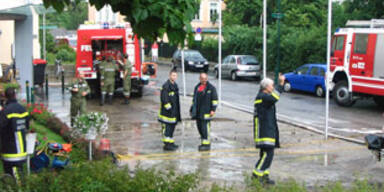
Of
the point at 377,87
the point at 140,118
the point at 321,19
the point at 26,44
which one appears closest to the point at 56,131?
the point at 140,118

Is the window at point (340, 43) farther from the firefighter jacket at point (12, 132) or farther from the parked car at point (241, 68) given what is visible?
the firefighter jacket at point (12, 132)

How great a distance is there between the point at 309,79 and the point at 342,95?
3516mm

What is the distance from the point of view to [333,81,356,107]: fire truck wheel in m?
21.2

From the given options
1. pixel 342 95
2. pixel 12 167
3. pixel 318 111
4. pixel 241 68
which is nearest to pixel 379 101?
pixel 342 95

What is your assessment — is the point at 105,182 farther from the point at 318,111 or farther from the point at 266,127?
the point at 318,111

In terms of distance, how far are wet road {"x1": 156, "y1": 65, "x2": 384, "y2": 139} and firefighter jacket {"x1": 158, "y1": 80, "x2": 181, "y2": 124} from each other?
5.10 meters

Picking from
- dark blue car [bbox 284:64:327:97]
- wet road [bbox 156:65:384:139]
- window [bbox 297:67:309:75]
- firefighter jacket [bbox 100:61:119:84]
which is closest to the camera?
→ wet road [bbox 156:65:384:139]

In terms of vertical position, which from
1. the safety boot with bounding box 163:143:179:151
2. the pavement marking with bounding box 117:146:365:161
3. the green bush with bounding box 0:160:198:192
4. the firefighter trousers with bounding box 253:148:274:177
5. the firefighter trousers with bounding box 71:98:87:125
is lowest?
the pavement marking with bounding box 117:146:365:161

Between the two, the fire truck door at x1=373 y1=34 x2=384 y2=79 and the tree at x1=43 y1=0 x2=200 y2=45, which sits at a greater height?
the tree at x1=43 y1=0 x2=200 y2=45

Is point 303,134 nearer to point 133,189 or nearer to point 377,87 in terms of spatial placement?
point 377,87

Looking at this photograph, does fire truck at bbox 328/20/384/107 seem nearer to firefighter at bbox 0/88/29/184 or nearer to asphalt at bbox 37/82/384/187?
asphalt at bbox 37/82/384/187

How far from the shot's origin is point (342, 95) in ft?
70.8

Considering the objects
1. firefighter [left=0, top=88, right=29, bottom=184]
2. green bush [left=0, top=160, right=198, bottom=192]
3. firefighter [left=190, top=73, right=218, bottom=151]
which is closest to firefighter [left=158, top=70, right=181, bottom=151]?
firefighter [left=190, top=73, right=218, bottom=151]

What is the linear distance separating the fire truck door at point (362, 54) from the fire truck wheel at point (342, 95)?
2.76 feet
